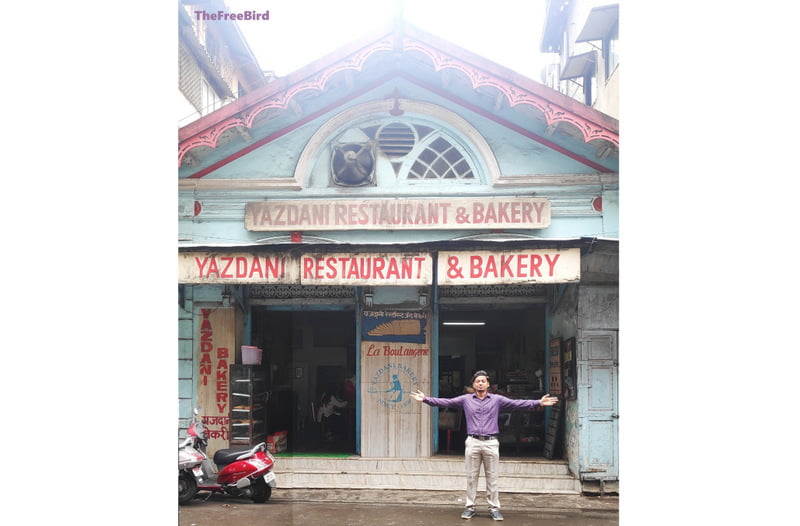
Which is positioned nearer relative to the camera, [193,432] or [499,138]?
→ [193,432]

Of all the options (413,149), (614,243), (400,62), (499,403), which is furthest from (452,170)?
(499,403)

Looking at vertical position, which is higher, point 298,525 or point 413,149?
point 413,149

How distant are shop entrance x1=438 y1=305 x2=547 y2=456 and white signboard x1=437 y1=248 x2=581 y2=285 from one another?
83.9 inches

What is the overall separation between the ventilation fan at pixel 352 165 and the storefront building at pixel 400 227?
0.06ft

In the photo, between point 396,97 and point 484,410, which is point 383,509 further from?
point 396,97

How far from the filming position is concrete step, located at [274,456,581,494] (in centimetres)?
932

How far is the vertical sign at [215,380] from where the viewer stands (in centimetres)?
965

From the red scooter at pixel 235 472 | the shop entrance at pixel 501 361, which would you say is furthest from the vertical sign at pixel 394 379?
the red scooter at pixel 235 472

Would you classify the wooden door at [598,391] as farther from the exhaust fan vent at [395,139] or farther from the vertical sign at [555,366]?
the exhaust fan vent at [395,139]

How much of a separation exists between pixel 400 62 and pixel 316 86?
118 centimetres

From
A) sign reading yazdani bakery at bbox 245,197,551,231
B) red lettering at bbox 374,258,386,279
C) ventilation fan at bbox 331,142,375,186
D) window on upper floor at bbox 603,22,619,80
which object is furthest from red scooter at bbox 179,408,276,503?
window on upper floor at bbox 603,22,619,80

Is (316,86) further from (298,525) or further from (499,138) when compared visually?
(298,525)

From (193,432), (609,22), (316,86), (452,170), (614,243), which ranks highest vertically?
(609,22)

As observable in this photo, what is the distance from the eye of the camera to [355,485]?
9.56 m
